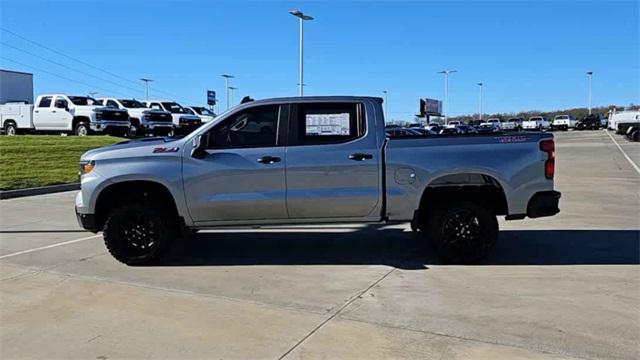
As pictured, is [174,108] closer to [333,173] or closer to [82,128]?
[82,128]

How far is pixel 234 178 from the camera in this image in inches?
254

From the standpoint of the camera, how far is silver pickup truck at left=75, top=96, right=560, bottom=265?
644 centimetres

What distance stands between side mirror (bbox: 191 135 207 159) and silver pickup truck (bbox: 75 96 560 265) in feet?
0.04

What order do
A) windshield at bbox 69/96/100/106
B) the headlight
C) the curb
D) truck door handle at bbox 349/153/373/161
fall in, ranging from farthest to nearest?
windshield at bbox 69/96/100/106 < the curb < the headlight < truck door handle at bbox 349/153/373/161

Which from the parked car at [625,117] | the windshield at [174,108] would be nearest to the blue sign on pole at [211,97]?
the windshield at [174,108]

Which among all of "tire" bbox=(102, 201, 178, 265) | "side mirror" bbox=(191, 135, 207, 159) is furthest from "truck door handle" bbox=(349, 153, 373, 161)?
"tire" bbox=(102, 201, 178, 265)

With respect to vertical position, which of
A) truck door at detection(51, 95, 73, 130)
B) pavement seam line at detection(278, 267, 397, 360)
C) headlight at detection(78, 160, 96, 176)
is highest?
truck door at detection(51, 95, 73, 130)

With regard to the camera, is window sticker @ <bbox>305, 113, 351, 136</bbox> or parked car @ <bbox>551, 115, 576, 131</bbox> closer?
window sticker @ <bbox>305, 113, 351, 136</bbox>

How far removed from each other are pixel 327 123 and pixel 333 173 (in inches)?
24.4

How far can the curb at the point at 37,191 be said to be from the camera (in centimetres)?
1302

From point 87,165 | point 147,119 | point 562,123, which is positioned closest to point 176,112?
point 147,119

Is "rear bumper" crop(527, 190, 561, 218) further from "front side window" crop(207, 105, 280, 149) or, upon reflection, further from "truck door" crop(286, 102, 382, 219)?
"front side window" crop(207, 105, 280, 149)

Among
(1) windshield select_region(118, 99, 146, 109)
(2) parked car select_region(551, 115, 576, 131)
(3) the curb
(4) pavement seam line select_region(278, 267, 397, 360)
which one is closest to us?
(4) pavement seam line select_region(278, 267, 397, 360)

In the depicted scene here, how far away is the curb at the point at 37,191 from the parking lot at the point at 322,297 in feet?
16.4
